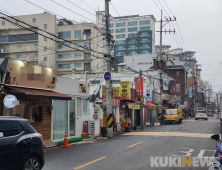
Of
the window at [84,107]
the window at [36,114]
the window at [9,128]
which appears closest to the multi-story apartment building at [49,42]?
the window at [84,107]

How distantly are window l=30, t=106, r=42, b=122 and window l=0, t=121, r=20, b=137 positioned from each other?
30.6 ft

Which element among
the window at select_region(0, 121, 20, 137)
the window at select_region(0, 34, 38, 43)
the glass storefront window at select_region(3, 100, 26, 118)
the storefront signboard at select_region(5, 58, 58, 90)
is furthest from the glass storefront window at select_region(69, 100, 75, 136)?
the window at select_region(0, 34, 38, 43)

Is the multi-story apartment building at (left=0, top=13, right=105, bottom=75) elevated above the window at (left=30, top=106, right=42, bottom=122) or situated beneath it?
elevated above

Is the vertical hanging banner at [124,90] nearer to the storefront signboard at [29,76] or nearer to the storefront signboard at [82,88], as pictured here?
the storefront signboard at [82,88]

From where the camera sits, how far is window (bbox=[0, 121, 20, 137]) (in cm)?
793

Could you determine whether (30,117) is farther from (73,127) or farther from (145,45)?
(145,45)

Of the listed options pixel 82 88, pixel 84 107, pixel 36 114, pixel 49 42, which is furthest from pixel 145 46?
pixel 36 114

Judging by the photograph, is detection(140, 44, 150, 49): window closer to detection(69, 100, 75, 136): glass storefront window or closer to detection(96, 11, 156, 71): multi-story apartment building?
detection(96, 11, 156, 71): multi-story apartment building

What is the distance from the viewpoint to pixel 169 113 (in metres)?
42.6
